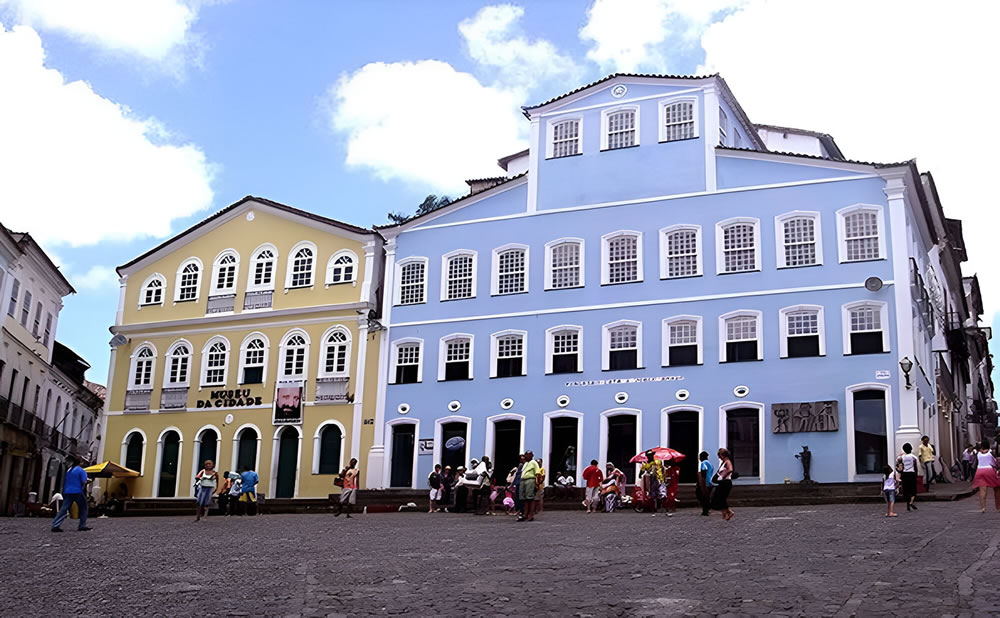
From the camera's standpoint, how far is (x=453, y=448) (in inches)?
1499

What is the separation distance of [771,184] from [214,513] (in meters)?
20.0

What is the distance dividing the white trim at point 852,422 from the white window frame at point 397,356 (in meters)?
14.4

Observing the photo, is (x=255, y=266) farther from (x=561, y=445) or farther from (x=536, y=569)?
(x=536, y=569)

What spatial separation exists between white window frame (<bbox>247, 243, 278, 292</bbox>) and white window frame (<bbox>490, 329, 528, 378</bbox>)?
9.72 metres

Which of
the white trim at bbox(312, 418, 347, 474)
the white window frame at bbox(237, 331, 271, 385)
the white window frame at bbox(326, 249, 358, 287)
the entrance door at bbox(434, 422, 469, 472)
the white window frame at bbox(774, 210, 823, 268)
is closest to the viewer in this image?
the white window frame at bbox(774, 210, 823, 268)

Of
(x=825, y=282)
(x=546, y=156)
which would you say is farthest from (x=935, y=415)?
(x=546, y=156)

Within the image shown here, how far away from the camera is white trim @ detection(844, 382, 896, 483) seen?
1264 inches

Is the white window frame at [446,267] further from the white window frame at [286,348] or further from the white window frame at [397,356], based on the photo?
the white window frame at [286,348]

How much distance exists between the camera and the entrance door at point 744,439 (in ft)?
111

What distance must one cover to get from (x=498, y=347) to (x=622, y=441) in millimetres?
5579

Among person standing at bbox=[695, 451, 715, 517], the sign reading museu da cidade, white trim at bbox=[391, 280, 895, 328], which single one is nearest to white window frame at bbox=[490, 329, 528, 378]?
white trim at bbox=[391, 280, 895, 328]

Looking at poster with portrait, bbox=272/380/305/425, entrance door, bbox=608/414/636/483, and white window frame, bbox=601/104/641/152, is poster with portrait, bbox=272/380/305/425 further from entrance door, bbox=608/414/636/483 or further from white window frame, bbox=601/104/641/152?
white window frame, bbox=601/104/641/152

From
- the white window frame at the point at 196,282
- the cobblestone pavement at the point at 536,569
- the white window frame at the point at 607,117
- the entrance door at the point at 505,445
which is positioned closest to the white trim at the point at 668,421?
the entrance door at the point at 505,445

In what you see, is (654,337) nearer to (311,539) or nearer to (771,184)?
(771,184)
